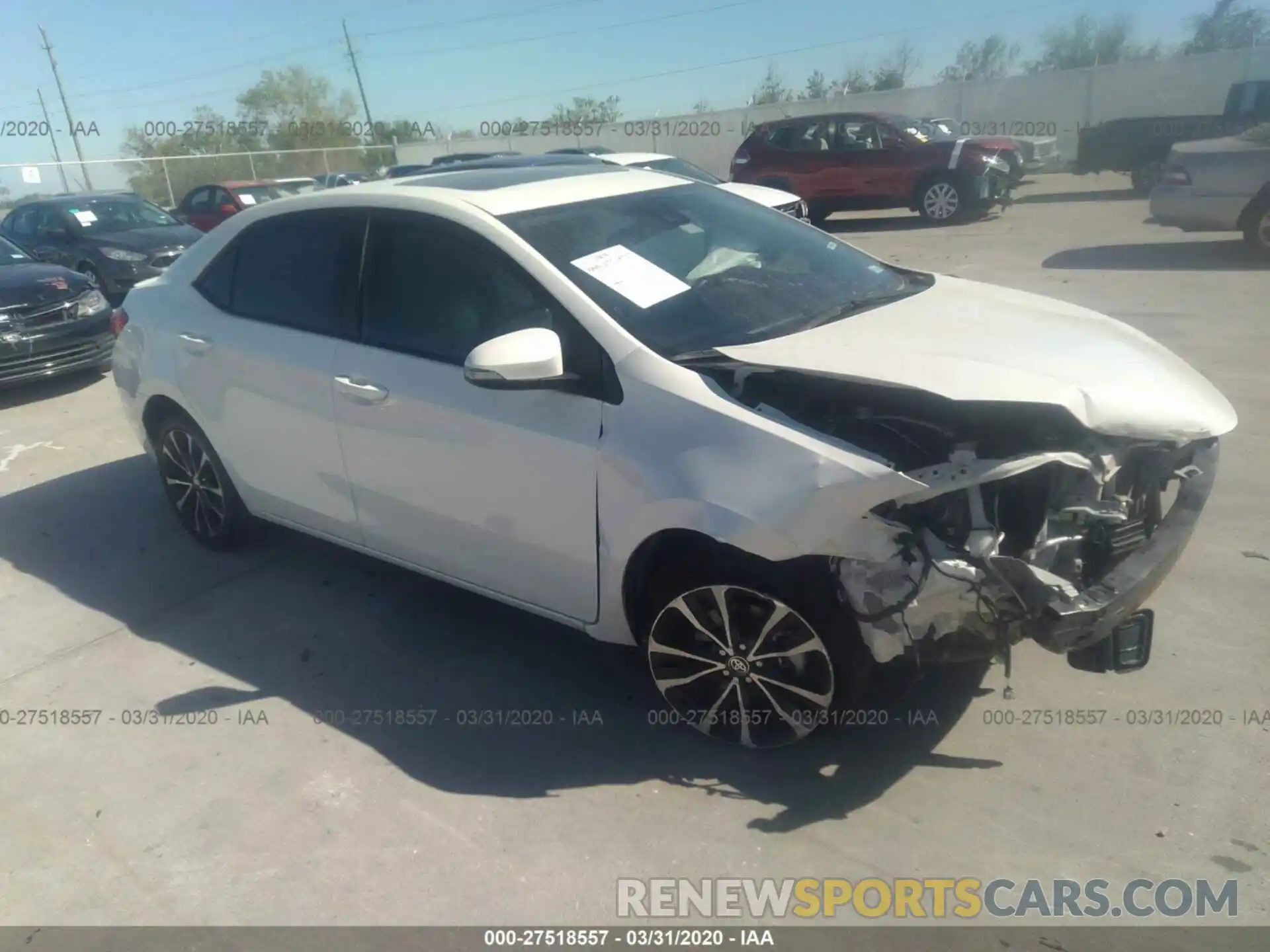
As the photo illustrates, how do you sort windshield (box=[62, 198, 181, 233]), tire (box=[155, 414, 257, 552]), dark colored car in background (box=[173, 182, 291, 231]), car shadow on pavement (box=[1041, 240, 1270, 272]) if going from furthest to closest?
dark colored car in background (box=[173, 182, 291, 231]), windshield (box=[62, 198, 181, 233]), car shadow on pavement (box=[1041, 240, 1270, 272]), tire (box=[155, 414, 257, 552])

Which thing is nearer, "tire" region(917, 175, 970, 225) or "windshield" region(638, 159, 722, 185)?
"windshield" region(638, 159, 722, 185)

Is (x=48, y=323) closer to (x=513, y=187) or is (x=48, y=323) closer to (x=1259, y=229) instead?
(x=513, y=187)

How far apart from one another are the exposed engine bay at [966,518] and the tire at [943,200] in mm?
13691

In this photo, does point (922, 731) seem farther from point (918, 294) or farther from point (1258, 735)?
point (918, 294)

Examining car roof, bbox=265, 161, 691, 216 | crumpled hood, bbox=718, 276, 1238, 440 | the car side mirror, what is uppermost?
car roof, bbox=265, 161, 691, 216

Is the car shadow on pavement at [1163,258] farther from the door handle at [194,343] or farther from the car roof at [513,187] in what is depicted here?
the door handle at [194,343]

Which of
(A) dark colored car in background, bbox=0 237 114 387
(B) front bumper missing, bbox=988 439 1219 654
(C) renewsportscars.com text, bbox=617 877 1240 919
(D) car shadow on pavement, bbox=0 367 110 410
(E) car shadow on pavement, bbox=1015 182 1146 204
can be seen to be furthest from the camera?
(E) car shadow on pavement, bbox=1015 182 1146 204

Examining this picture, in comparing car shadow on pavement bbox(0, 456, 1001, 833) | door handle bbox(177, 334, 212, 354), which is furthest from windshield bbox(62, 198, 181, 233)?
door handle bbox(177, 334, 212, 354)

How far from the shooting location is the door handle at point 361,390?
3688 mm

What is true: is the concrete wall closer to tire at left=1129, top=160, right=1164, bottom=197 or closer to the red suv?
tire at left=1129, top=160, right=1164, bottom=197

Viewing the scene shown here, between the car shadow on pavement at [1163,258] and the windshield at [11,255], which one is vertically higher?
the windshield at [11,255]

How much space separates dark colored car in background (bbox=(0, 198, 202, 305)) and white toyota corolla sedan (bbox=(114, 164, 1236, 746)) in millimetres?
8673

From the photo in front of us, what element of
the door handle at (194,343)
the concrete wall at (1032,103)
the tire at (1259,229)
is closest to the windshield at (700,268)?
the door handle at (194,343)

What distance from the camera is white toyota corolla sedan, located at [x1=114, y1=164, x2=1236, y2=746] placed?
280cm
